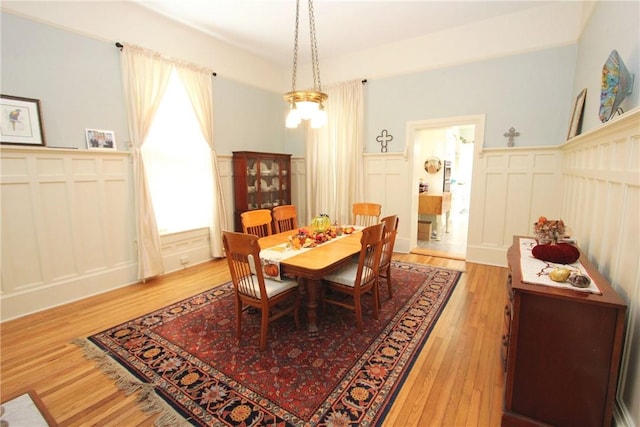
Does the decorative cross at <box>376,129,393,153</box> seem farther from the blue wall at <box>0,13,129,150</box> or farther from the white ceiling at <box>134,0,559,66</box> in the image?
the blue wall at <box>0,13,129,150</box>

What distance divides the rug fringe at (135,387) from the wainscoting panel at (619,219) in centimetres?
227

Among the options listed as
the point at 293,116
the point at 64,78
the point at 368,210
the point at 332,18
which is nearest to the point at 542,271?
the point at 293,116

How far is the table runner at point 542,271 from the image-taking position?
4.75 feet

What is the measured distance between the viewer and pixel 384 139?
481 cm

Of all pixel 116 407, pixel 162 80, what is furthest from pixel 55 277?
pixel 162 80

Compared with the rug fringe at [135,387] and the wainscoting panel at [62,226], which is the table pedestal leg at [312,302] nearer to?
the rug fringe at [135,387]

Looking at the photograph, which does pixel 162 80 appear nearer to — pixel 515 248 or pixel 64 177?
pixel 64 177

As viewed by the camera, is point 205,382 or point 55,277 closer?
point 205,382

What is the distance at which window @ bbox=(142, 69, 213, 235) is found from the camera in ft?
12.6

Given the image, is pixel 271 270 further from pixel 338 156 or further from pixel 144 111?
pixel 338 156

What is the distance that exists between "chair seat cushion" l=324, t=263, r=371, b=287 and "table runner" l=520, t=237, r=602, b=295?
1166 mm

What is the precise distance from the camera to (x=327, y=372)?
199 cm

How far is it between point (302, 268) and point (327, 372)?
723mm

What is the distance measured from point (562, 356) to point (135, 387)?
8.00 ft
